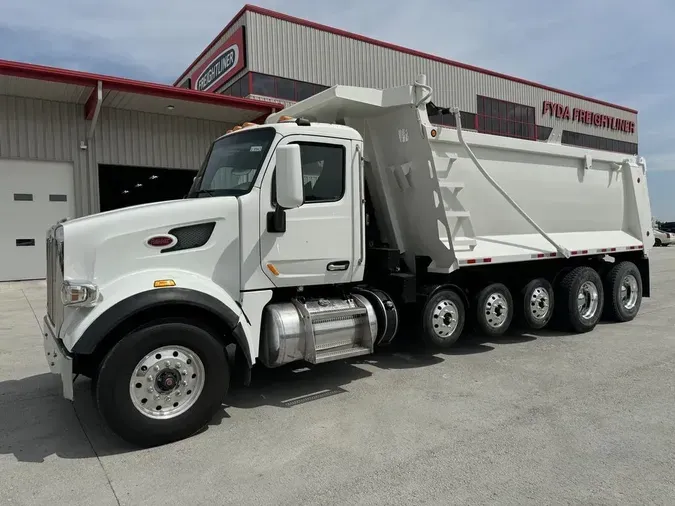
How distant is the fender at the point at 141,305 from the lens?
376cm

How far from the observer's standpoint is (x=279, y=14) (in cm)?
2042

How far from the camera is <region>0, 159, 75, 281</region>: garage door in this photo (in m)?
Answer: 13.5

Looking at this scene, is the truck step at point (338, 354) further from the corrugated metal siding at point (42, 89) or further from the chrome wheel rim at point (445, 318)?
the corrugated metal siding at point (42, 89)

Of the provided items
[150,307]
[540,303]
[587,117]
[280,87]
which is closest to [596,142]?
[587,117]

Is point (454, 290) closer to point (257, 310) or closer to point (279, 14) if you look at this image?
point (257, 310)

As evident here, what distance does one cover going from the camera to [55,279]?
4.43m

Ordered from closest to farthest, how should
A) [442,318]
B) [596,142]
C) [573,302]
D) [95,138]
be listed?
[442,318], [573,302], [95,138], [596,142]

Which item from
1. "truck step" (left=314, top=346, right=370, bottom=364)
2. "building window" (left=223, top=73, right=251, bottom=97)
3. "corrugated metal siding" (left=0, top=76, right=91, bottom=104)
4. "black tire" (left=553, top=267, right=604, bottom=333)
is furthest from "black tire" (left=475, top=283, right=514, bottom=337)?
"building window" (left=223, top=73, right=251, bottom=97)

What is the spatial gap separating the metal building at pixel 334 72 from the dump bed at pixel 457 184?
41.3 ft

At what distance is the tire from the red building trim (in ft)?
35.6

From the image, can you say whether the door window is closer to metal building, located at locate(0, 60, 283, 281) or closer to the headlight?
the headlight

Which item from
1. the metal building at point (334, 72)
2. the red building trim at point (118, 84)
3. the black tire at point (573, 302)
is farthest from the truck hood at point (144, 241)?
the metal building at point (334, 72)

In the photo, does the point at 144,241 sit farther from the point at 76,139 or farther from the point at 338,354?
the point at 76,139

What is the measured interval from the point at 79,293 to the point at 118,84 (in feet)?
35.7
